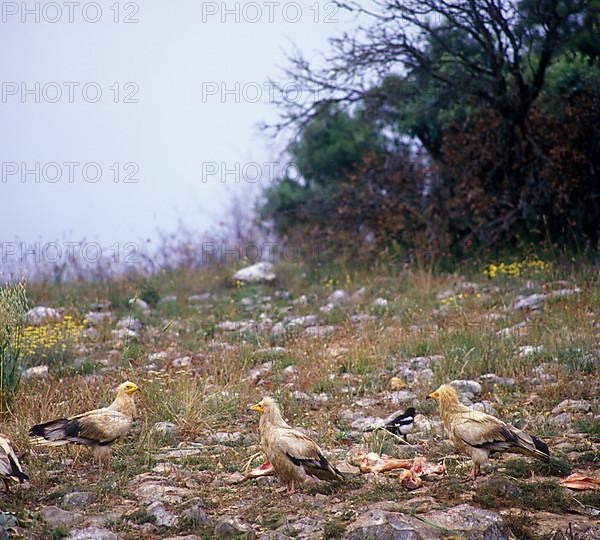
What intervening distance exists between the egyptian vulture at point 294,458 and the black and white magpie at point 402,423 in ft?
4.18

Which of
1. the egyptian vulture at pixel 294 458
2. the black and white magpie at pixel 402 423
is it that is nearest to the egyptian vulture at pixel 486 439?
the egyptian vulture at pixel 294 458

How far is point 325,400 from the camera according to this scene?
7.33 metres

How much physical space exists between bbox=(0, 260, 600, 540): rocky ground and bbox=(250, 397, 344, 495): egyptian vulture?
108 millimetres

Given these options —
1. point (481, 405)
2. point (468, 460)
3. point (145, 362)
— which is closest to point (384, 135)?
point (145, 362)

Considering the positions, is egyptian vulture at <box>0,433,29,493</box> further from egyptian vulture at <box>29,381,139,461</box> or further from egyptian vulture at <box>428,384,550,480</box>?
egyptian vulture at <box>428,384,550,480</box>

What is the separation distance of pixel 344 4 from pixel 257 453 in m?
9.76

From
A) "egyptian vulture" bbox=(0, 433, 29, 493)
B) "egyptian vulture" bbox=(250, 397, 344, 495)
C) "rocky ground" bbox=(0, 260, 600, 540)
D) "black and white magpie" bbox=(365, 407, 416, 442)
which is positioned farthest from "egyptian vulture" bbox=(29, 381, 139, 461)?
"black and white magpie" bbox=(365, 407, 416, 442)

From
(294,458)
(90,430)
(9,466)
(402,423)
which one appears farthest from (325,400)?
(9,466)

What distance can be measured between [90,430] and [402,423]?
8.06 feet

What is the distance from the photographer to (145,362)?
8.76 meters

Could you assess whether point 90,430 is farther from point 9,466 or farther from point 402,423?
point 402,423

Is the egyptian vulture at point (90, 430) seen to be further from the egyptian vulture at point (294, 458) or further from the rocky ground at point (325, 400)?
the egyptian vulture at point (294, 458)

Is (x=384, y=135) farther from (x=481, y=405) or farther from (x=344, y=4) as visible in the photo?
(x=481, y=405)

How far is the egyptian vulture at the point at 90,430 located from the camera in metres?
5.47
